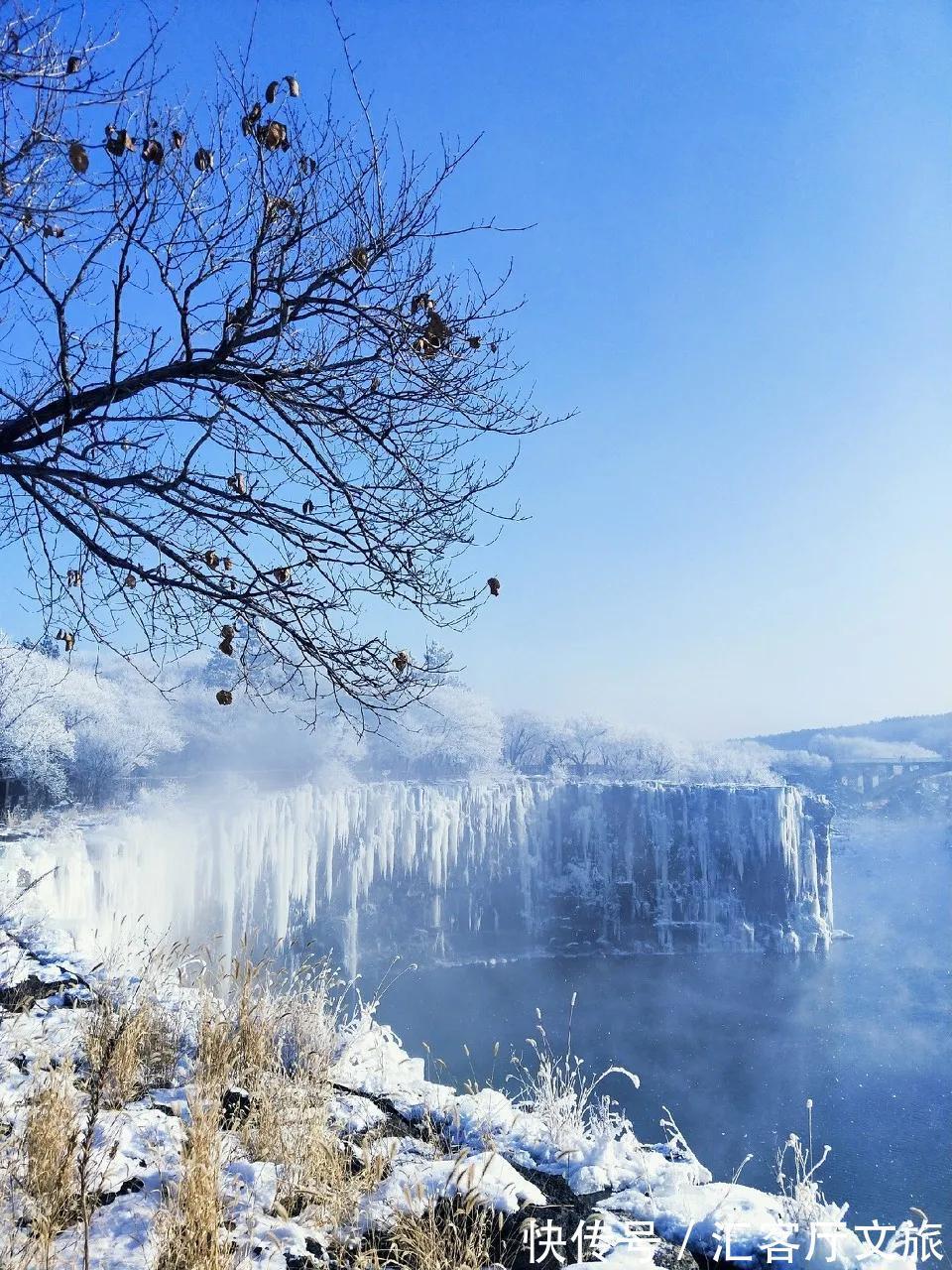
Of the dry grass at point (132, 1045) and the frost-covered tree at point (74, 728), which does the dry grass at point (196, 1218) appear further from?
the frost-covered tree at point (74, 728)

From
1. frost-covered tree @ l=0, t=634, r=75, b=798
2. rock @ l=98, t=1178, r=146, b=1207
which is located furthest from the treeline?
rock @ l=98, t=1178, r=146, b=1207

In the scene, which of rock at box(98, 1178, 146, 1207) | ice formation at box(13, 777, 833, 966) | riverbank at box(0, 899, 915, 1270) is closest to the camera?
riverbank at box(0, 899, 915, 1270)

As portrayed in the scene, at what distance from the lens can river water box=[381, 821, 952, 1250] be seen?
13641 millimetres

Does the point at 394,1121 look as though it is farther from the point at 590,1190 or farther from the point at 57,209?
the point at 57,209

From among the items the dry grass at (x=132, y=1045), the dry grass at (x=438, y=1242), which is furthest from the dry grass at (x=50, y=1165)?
the dry grass at (x=438, y=1242)

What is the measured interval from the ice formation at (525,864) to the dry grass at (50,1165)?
17.4 m

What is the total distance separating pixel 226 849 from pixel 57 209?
17.8 m

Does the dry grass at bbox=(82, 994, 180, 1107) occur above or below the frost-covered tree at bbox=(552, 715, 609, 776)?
above

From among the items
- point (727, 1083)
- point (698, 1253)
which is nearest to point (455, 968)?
point (727, 1083)

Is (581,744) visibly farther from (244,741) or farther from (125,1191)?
(125,1191)

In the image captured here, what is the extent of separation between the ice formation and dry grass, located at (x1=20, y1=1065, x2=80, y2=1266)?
56.9 ft

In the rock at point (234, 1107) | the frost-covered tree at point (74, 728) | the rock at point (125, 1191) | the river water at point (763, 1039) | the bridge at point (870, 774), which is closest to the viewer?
the rock at point (125, 1191)

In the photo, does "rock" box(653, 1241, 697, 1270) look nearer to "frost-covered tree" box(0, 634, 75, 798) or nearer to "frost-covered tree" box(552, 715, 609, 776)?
"frost-covered tree" box(0, 634, 75, 798)

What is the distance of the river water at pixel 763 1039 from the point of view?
1364cm
